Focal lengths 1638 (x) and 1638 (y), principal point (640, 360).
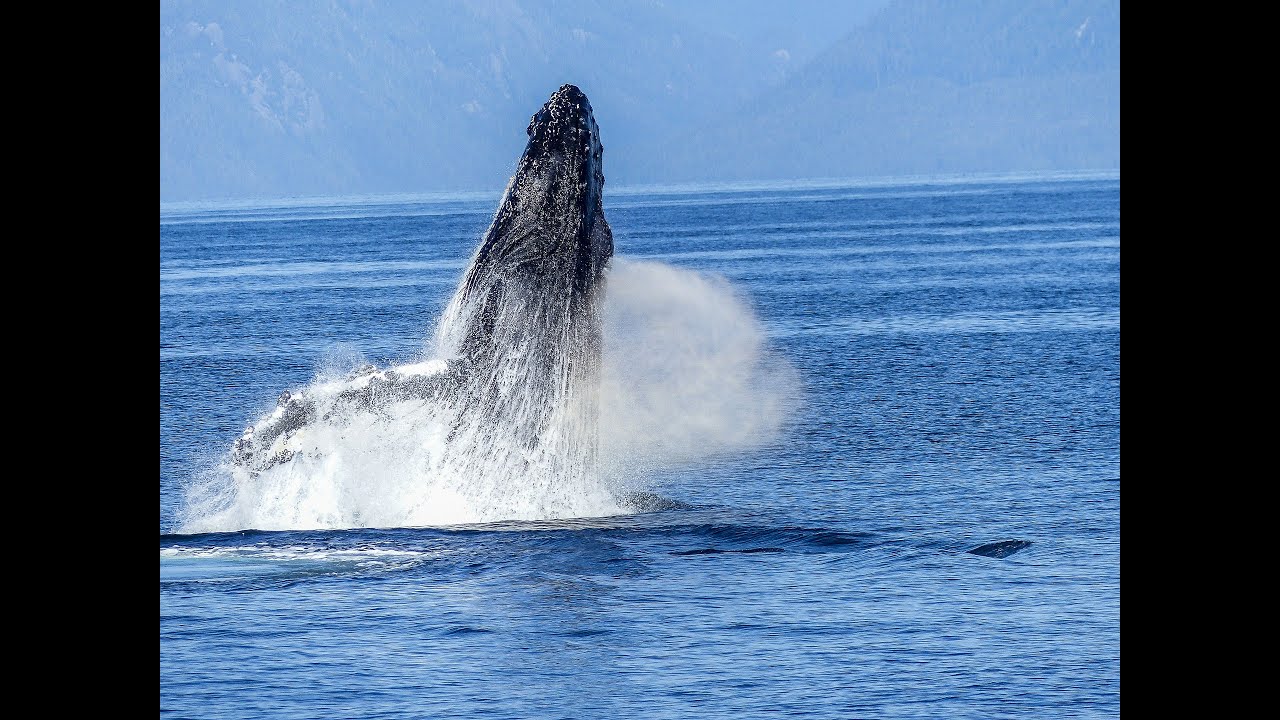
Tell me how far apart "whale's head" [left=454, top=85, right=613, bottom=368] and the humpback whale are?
0.4 inches

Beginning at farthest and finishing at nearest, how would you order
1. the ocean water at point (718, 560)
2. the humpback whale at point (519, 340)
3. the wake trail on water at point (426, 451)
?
the humpback whale at point (519, 340), the wake trail on water at point (426, 451), the ocean water at point (718, 560)

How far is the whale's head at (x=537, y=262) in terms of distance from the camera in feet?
59.0

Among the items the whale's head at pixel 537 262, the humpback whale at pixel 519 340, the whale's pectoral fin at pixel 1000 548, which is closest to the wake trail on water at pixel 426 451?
the humpback whale at pixel 519 340

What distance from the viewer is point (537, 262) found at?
18.1m

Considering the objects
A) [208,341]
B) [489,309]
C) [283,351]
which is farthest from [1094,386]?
[208,341]

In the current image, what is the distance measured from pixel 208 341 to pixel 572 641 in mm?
31748

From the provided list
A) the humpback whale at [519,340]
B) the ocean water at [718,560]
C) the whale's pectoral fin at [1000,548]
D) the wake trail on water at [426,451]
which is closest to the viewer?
the ocean water at [718,560]

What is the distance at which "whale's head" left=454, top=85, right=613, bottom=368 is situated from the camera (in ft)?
59.0

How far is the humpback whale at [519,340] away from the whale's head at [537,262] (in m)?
0.01

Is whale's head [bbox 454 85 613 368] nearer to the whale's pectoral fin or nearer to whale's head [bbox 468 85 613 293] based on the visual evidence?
whale's head [bbox 468 85 613 293]

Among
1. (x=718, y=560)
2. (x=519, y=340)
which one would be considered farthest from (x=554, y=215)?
(x=718, y=560)

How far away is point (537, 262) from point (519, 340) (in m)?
0.88

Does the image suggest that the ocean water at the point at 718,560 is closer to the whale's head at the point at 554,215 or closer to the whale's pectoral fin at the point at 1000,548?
the whale's pectoral fin at the point at 1000,548
